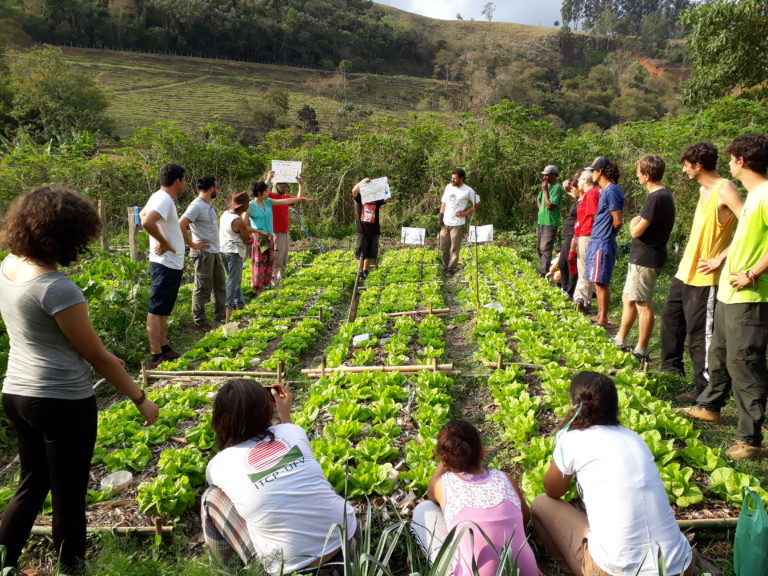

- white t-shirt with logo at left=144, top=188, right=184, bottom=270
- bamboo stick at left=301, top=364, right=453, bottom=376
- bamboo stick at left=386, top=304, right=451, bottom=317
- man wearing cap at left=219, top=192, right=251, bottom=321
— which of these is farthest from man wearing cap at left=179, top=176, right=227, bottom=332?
bamboo stick at left=301, top=364, right=453, bottom=376

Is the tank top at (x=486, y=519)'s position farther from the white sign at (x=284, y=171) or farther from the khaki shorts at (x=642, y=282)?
the white sign at (x=284, y=171)

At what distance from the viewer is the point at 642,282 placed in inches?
190

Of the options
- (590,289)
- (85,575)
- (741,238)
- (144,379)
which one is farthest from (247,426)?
(590,289)

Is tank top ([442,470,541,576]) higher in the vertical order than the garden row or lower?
higher

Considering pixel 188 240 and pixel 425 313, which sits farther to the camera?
pixel 425 313

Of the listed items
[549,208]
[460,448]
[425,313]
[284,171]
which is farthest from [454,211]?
[460,448]

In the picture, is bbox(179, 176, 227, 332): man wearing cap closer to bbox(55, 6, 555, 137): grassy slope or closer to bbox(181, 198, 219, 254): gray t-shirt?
bbox(181, 198, 219, 254): gray t-shirt

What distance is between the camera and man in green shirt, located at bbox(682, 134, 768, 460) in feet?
10.3

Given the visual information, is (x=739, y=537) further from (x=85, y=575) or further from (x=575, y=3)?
(x=575, y=3)

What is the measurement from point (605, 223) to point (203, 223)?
507cm

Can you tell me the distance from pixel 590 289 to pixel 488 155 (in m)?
8.28

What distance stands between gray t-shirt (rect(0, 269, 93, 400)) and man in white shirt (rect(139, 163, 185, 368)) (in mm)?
2854

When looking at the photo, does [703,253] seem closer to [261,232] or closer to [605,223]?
[605,223]

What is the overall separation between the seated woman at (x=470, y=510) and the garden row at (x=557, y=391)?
2.51 feet
